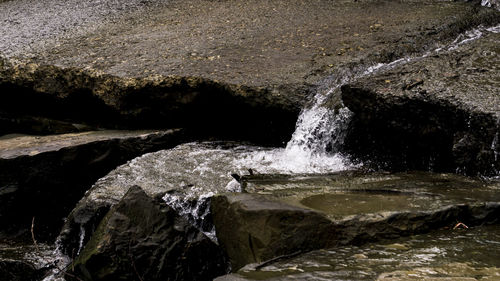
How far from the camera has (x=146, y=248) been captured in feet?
8.93

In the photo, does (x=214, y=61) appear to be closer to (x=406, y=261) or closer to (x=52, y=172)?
(x=52, y=172)

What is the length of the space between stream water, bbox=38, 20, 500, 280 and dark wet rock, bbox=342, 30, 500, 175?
19 centimetres

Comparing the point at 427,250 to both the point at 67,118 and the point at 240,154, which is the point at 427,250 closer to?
the point at 240,154

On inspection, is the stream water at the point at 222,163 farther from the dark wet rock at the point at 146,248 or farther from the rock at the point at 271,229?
the rock at the point at 271,229

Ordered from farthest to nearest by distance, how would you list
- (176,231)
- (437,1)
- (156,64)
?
(437,1)
(156,64)
(176,231)

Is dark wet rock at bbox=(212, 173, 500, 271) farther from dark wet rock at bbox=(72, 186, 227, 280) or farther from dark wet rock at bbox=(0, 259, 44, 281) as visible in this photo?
dark wet rock at bbox=(0, 259, 44, 281)

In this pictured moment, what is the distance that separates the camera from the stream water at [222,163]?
3141 mm

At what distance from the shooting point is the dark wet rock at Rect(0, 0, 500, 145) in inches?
163

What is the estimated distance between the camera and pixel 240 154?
3787 mm

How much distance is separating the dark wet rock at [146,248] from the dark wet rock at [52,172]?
126 centimetres

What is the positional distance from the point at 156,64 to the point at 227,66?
621 mm

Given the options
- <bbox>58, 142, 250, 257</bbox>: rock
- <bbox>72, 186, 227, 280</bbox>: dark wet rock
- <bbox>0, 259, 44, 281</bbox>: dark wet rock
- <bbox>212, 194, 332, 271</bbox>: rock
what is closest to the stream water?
<bbox>58, 142, 250, 257</bbox>: rock

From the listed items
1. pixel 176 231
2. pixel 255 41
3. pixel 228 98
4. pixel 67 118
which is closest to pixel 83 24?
pixel 67 118

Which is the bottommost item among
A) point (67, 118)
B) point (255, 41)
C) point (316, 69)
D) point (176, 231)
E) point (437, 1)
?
point (176, 231)
